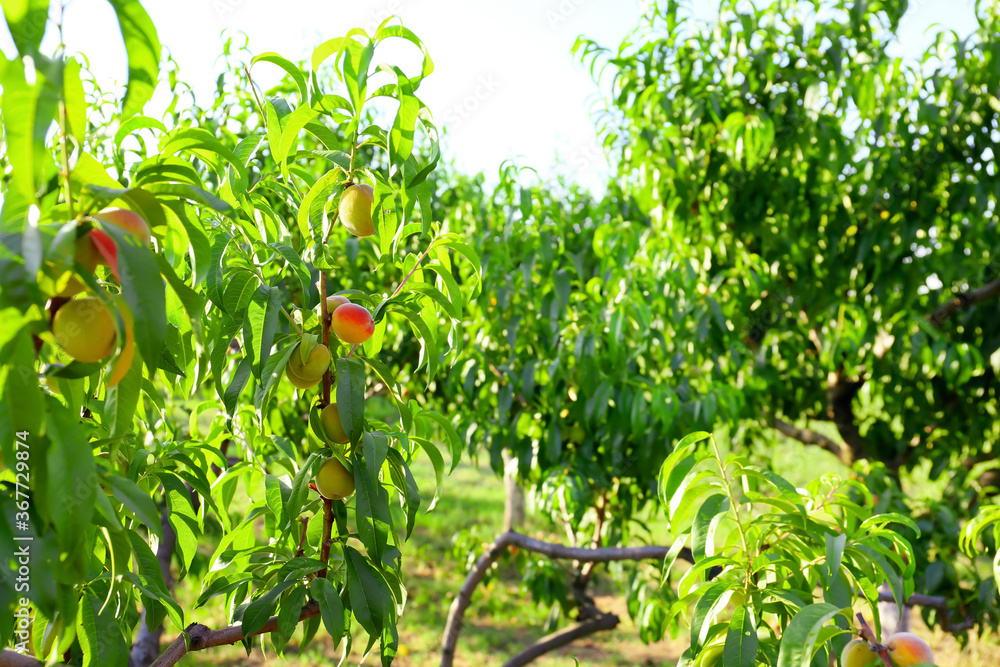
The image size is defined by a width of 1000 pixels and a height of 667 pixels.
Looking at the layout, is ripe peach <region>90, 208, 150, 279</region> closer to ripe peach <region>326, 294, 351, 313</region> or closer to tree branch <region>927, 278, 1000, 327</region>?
ripe peach <region>326, 294, 351, 313</region>

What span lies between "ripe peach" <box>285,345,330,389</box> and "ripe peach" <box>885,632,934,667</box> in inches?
29.0

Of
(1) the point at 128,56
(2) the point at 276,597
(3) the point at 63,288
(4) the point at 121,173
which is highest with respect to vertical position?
(4) the point at 121,173

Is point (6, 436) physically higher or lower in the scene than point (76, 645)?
higher

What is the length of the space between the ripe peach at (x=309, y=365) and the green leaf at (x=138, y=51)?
0.33m

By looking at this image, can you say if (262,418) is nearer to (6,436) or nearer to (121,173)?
(6,436)

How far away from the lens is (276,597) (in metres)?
0.74

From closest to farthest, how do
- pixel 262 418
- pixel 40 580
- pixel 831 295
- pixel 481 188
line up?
pixel 40 580
pixel 262 418
pixel 831 295
pixel 481 188

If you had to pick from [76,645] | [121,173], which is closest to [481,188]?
[121,173]

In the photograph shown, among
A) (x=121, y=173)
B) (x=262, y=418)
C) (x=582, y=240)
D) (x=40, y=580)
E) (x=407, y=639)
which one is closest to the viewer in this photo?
(x=40, y=580)

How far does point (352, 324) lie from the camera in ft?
2.52

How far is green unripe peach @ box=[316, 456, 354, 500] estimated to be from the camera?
0.77m

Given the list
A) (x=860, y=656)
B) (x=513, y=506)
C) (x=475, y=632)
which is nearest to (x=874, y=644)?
(x=860, y=656)

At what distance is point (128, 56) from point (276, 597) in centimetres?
56

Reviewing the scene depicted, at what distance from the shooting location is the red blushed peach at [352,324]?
770 mm
